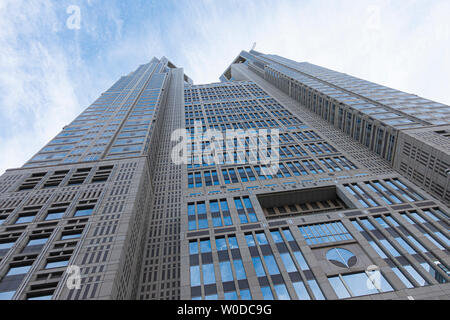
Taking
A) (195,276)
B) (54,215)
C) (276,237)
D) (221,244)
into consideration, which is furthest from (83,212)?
(276,237)

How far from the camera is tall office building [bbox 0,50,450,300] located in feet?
88.4

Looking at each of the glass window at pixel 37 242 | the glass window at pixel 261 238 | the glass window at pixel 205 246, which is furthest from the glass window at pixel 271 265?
the glass window at pixel 37 242

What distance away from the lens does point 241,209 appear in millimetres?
38094

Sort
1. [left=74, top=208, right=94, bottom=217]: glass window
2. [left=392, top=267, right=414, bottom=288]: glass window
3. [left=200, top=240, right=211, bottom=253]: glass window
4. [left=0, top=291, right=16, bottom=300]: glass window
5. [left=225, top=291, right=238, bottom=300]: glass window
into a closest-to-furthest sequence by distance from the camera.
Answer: [left=0, top=291, right=16, bottom=300]: glass window, [left=392, top=267, right=414, bottom=288]: glass window, [left=225, top=291, right=238, bottom=300]: glass window, [left=200, top=240, right=211, bottom=253]: glass window, [left=74, top=208, right=94, bottom=217]: glass window

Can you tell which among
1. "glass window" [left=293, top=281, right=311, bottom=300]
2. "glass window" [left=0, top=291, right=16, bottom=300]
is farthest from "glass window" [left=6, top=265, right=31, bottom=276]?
"glass window" [left=293, top=281, right=311, bottom=300]

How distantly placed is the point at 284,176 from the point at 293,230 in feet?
45.3

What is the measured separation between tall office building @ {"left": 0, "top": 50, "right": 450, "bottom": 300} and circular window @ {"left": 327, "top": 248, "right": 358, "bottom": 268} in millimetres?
124

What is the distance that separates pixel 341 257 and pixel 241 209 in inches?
585

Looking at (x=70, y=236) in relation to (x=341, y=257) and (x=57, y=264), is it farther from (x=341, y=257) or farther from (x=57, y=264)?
(x=341, y=257)

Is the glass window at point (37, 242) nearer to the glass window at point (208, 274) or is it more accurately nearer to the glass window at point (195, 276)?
the glass window at point (195, 276)

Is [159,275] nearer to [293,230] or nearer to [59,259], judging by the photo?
[59,259]

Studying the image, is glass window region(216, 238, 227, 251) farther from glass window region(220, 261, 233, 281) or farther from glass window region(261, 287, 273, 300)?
glass window region(261, 287, 273, 300)
